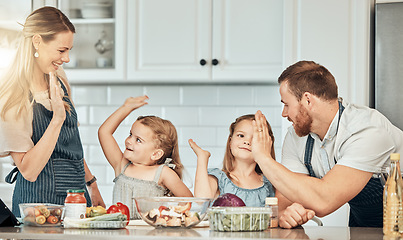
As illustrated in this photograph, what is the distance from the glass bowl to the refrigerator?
Result: 1541 millimetres

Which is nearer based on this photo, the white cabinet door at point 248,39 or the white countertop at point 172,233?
the white countertop at point 172,233

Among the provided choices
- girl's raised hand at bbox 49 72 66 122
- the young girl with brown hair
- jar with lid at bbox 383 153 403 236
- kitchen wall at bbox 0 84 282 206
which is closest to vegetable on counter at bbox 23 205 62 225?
girl's raised hand at bbox 49 72 66 122

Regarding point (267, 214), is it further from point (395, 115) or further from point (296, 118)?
point (395, 115)

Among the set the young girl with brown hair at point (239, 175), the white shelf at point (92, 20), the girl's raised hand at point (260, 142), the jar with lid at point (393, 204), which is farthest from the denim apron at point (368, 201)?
the white shelf at point (92, 20)

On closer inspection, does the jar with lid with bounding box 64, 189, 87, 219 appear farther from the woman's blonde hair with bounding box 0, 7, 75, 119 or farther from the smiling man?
the smiling man

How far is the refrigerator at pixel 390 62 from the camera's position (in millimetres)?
3004

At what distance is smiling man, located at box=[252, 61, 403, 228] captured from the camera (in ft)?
7.30

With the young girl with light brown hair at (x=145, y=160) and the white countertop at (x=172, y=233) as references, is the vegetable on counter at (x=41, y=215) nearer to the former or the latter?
the white countertop at (x=172, y=233)

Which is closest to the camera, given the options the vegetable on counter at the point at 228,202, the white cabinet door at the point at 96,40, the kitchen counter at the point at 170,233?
the kitchen counter at the point at 170,233

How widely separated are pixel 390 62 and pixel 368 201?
889 millimetres

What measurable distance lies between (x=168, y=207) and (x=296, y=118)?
33.1 inches

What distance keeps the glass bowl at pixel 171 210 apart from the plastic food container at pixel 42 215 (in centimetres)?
28

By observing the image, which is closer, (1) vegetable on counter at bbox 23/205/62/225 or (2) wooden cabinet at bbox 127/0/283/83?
(1) vegetable on counter at bbox 23/205/62/225

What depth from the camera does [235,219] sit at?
5.74ft
